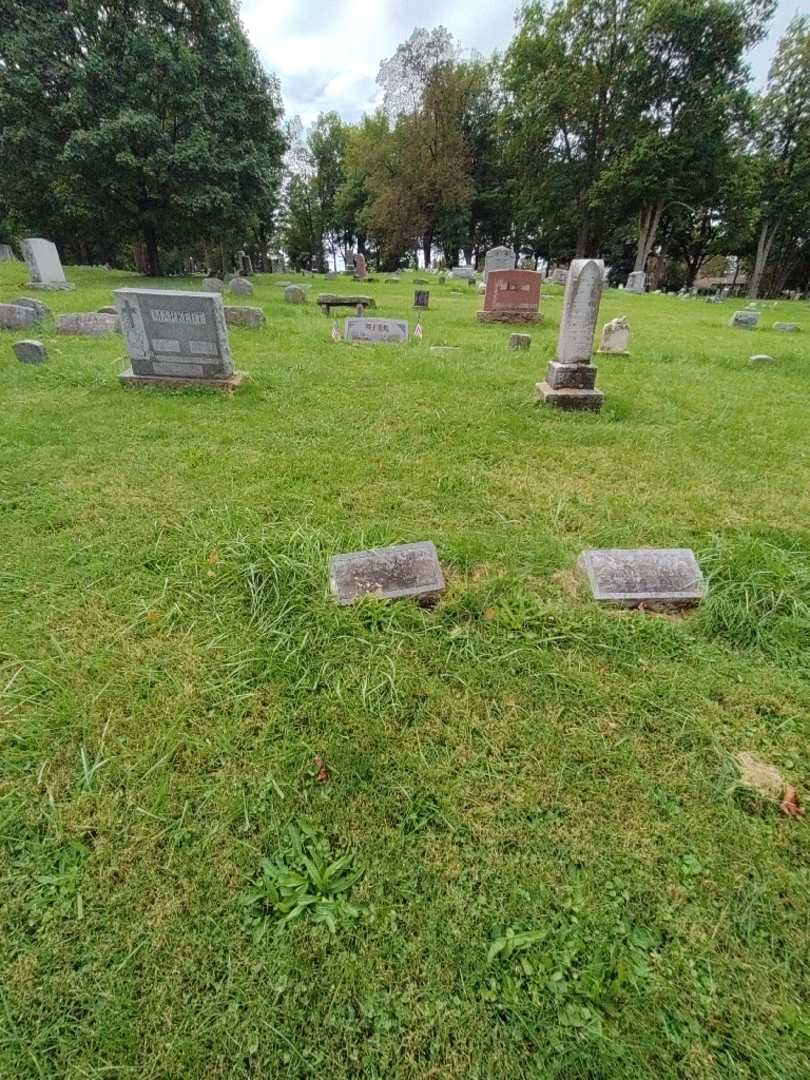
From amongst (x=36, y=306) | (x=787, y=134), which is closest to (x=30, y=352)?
(x=36, y=306)

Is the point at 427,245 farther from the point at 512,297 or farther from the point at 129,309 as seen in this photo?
the point at 129,309

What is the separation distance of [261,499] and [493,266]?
18290 mm

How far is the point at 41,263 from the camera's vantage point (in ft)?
41.4

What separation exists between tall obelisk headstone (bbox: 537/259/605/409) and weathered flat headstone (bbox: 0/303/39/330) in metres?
8.65

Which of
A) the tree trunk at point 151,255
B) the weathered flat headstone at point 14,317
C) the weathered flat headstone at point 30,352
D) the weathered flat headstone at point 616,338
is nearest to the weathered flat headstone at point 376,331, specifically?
the weathered flat headstone at point 616,338

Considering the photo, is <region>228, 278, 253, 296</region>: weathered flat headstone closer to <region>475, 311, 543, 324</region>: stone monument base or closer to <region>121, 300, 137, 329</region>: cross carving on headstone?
<region>475, 311, 543, 324</region>: stone monument base

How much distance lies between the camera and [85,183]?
15141 mm

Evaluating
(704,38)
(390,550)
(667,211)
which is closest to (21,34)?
(390,550)

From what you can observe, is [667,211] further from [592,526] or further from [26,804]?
[26,804]

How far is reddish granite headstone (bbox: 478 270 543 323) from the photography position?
10383mm

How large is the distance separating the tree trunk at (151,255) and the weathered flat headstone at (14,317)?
1236 cm

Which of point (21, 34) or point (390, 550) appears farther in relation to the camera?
point (21, 34)

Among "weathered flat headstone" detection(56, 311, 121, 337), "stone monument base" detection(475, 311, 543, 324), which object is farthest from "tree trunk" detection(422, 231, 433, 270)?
"weathered flat headstone" detection(56, 311, 121, 337)

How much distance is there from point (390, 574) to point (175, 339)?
456 cm
